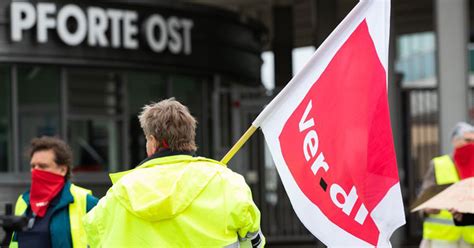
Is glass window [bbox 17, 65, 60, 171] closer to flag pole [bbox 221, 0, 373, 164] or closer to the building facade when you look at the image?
the building facade

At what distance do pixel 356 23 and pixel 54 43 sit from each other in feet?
36.6

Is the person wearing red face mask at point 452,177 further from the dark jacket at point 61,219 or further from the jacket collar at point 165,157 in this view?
the jacket collar at point 165,157

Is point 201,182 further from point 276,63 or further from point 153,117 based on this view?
point 276,63

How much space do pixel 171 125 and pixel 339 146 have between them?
0.91m

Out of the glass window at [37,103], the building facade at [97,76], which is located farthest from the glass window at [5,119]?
the glass window at [37,103]

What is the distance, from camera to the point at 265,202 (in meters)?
19.7

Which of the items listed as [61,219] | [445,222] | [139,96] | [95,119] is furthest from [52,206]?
[139,96]

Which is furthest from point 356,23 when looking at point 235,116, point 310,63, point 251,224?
point 235,116

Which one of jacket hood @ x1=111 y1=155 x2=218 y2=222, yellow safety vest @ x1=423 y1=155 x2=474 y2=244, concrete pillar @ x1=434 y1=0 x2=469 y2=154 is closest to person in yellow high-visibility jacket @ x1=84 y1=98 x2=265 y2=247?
jacket hood @ x1=111 y1=155 x2=218 y2=222

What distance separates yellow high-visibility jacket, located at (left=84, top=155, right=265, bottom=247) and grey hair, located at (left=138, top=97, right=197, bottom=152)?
0.09 meters

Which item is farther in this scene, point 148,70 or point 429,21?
point 429,21

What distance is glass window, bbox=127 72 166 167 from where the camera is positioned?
57.5 ft

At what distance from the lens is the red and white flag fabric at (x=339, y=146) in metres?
5.39

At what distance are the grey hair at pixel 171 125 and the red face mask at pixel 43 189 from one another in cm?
186
